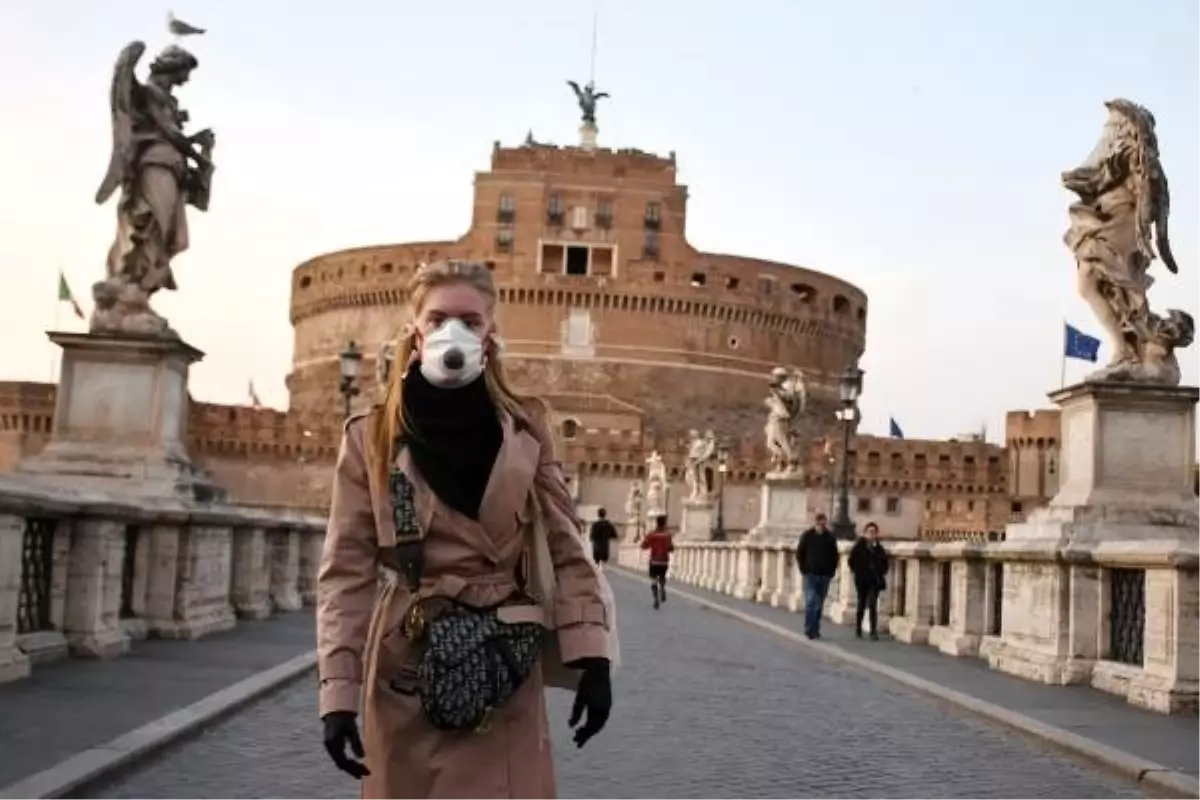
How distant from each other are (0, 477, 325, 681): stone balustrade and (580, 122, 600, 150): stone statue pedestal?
83506 mm

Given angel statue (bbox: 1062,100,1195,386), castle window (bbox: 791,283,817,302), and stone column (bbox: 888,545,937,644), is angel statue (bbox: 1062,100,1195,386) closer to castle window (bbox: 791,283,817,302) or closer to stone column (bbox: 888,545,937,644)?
stone column (bbox: 888,545,937,644)

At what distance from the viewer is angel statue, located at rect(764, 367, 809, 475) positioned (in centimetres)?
2558

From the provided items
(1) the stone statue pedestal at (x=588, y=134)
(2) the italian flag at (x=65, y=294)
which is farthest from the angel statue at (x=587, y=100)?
(2) the italian flag at (x=65, y=294)

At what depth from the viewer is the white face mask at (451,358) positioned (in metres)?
3.05

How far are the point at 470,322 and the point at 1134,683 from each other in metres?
6.91

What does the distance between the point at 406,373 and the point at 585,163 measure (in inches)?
3308

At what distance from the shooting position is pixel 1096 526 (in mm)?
10312

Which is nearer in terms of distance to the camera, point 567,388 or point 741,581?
point 741,581

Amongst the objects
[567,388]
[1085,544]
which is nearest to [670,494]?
[567,388]

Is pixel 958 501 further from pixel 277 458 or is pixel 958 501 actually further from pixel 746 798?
pixel 746 798

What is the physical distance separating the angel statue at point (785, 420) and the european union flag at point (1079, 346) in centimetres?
912

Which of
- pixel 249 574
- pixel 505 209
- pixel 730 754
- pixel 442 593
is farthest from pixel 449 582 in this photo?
pixel 505 209

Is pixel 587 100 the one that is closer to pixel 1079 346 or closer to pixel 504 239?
pixel 504 239

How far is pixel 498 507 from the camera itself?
311 cm
